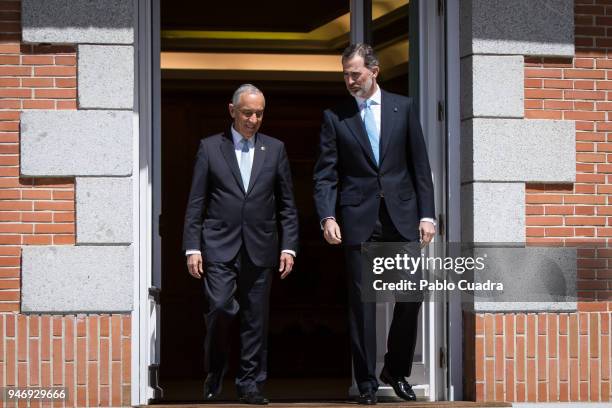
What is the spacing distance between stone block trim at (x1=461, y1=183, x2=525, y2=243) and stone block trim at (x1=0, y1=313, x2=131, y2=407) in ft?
7.84

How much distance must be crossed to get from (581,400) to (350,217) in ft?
6.89

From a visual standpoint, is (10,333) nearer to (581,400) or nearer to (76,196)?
(76,196)

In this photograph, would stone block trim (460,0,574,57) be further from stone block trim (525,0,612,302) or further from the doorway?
the doorway

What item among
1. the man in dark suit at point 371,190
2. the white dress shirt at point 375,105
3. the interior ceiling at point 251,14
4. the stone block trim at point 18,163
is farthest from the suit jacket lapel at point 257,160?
the interior ceiling at point 251,14

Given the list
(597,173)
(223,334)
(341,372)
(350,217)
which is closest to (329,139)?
(350,217)

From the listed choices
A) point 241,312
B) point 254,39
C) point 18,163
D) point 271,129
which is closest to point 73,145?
point 18,163

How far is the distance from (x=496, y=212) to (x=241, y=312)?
1.84 m

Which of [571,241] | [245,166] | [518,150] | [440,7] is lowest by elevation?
[571,241]

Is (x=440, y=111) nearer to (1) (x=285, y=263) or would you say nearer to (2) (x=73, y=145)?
(1) (x=285, y=263)

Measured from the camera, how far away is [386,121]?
341 inches

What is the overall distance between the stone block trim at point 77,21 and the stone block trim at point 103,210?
93 cm

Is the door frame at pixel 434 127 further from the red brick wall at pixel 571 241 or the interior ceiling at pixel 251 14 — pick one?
the interior ceiling at pixel 251 14

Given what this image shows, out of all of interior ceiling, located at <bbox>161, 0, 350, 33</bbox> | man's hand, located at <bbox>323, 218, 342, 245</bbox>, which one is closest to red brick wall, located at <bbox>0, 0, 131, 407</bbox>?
man's hand, located at <bbox>323, 218, 342, 245</bbox>

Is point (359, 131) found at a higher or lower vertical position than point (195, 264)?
higher
